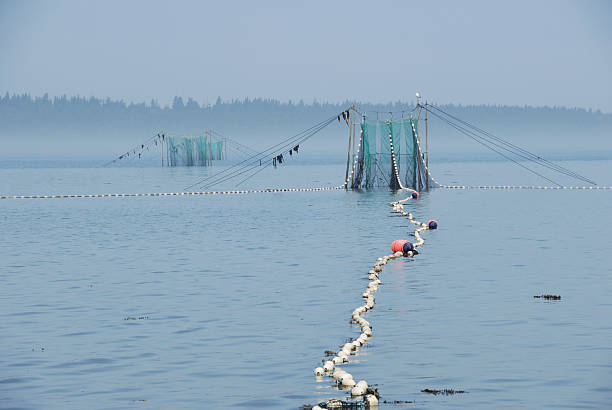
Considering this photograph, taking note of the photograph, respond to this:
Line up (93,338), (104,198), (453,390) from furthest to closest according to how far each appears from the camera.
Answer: (104,198) < (93,338) < (453,390)

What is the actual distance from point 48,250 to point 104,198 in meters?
47.2

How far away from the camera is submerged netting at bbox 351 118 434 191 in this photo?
72.8 m

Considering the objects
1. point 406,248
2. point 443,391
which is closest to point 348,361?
point 443,391

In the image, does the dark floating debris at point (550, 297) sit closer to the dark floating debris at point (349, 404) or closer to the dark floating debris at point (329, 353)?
the dark floating debris at point (329, 353)

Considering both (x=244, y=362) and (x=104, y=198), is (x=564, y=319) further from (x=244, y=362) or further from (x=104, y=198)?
(x=104, y=198)

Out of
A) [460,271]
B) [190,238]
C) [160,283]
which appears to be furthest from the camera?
[190,238]

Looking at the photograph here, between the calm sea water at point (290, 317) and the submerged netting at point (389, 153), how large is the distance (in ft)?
88.1

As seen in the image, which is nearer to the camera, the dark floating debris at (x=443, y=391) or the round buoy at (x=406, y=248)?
the dark floating debris at (x=443, y=391)

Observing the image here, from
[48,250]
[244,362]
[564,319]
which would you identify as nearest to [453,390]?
[244,362]

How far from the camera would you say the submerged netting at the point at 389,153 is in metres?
72.8

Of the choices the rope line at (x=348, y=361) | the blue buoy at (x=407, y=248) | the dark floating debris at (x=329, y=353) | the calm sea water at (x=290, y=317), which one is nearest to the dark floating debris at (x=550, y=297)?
the calm sea water at (x=290, y=317)

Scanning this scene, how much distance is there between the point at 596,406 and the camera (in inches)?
553

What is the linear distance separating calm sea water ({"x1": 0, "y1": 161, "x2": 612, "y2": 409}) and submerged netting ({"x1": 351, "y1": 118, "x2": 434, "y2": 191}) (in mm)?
26850

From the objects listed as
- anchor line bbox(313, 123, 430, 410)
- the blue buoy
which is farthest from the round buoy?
anchor line bbox(313, 123, 430, 410)
